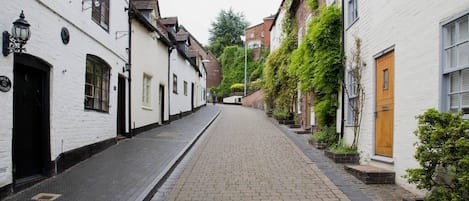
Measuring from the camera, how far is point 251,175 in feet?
27.1

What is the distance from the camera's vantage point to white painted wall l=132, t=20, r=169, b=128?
47.7ft

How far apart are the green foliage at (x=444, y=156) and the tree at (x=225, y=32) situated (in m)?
62.3

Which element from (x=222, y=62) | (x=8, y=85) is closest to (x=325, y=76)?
(x=8, y=85)

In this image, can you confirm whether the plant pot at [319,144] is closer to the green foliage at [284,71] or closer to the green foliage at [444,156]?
the green foliage at [444,156]

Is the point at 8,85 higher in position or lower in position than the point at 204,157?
higher

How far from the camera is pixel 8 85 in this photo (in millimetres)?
5941

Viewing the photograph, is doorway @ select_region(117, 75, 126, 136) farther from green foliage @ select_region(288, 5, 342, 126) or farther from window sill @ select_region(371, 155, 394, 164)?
window sill @ select_region(371, 155, 394, 164)

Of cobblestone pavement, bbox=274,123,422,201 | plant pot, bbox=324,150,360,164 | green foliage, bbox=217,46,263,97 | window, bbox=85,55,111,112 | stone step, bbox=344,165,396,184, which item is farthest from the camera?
green foliage, bbox=217,46,263,97

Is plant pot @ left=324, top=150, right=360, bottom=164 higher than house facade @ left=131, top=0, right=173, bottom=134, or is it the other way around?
house facade @ left=131, top=0, right=173, bottom=134

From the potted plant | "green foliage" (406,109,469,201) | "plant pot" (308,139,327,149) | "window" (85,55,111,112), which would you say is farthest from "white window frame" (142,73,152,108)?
"green foliage" (406,109,469,201)

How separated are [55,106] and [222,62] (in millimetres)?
54052

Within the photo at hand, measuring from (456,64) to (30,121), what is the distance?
286 inches

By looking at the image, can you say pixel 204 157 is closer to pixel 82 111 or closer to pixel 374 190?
pixel 82 111

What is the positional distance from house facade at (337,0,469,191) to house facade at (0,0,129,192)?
6.69 meters
